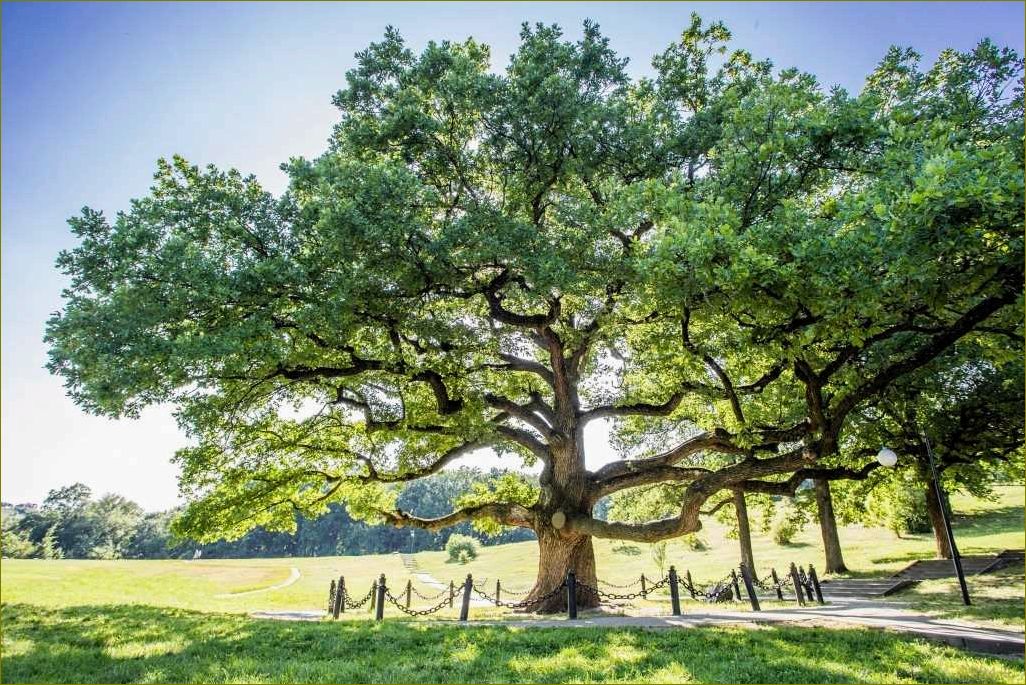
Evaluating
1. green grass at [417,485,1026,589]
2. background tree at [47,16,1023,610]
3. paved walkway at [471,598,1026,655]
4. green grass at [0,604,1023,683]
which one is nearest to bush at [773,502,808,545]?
green grass at [417,485,1026,589]

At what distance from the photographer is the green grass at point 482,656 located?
6.54 m

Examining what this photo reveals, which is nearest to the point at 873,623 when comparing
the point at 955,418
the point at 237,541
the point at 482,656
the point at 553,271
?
the point at 482,656

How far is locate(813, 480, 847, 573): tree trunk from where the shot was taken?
25641 mm

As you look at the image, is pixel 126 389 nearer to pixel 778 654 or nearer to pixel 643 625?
pixel 643 625

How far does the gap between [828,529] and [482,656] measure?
81.9ft

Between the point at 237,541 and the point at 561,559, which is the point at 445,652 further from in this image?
the point at 237,541

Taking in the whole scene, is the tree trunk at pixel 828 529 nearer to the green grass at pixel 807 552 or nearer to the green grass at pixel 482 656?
the green grass at pixel 807 552

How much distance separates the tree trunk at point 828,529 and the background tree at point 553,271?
12719mm

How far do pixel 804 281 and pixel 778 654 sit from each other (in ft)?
17.0

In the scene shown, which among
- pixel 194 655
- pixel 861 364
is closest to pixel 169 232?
pixel 194 655

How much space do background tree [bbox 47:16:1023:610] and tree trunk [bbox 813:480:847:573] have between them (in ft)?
41.7

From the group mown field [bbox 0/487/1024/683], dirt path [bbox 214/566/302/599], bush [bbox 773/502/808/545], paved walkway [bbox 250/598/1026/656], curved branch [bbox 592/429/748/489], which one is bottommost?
dirt path [bbox 214/566/302/599]

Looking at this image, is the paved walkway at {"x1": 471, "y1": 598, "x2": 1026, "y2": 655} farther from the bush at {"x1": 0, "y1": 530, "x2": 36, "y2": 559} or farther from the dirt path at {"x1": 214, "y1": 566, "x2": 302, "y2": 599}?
the bush at {"x1": 0, "y1": 530, "x2": 36, "y2": 559}

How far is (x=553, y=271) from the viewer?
32.5ft
